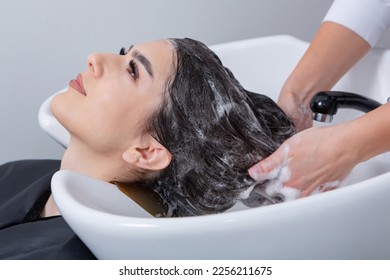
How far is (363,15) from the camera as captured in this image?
5.36 feet

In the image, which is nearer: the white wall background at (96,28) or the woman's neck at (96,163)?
the woman's neck at (96,163)

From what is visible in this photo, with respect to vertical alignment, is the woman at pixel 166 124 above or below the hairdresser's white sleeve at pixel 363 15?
below

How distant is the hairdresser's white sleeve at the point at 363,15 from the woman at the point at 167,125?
1.21ft

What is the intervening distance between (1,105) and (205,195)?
0.93 m

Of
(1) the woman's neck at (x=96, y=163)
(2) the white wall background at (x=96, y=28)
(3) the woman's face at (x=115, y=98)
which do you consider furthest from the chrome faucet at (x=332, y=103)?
(2) the white wall background at (x=96, y=28)

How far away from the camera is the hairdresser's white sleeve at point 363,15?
163cm

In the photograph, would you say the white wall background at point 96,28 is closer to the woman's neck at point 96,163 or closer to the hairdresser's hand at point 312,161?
the woman's neck at point 96,163

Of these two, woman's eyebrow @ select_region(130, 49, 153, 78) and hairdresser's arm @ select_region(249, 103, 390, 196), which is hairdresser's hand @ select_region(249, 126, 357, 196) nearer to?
hairdresser's arm @ select_region(249, 103, 390, 196)

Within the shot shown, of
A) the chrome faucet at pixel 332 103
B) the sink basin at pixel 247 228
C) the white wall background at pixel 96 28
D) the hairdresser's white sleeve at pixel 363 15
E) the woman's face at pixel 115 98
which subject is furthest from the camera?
the white wall background at pixel 96 28

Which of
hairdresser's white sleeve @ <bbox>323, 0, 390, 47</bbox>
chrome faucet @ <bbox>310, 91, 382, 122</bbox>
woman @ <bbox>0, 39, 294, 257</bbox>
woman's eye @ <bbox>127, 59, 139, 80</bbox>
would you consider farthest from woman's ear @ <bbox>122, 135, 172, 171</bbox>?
hairdresser's white sleeve @ <bbox>323, 0, 390, 47</bbox>

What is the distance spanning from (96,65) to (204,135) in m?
0.27

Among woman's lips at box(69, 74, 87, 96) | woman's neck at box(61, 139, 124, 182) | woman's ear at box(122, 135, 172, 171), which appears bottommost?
woman's neck at box(61, 139, 124, 182)

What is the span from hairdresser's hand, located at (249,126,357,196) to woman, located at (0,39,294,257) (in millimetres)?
83

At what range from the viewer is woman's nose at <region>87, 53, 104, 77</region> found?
1.40m
